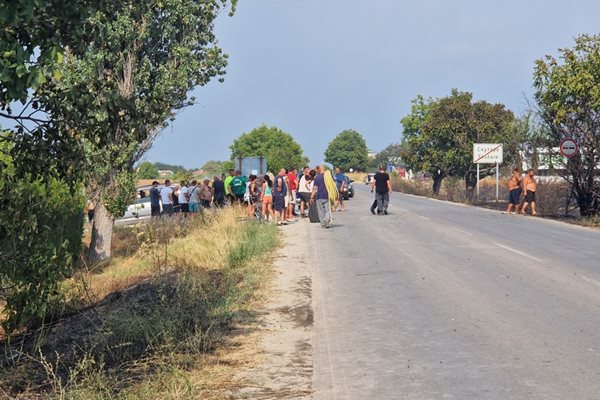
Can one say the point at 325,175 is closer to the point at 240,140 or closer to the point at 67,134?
the point at 67,134

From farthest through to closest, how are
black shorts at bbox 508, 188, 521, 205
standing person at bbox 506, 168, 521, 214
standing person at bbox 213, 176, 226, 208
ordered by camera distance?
black shorts at bbox 508, 188, 521, 205, standing person at bbox 506, 168, 521, 214, standing person at bbox 213, 176, 226, 208

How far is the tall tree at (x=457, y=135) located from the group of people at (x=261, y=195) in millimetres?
20012

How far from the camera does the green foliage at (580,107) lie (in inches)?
1000

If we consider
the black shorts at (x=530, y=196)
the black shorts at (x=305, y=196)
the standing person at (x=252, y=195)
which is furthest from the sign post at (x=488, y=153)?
the standing person at (x=252, y=195)

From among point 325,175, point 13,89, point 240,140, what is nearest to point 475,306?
point 13,89

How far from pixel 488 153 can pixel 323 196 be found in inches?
840

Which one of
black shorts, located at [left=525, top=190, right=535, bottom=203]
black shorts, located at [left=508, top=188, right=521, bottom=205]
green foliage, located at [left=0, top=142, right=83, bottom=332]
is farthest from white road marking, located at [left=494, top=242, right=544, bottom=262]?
black shorts, located at [left=508, top=188, right=521, bottom=205]

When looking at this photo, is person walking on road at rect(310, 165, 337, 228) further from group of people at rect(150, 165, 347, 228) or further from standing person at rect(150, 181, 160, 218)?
standing person at rect(150, 181, 160, 218)

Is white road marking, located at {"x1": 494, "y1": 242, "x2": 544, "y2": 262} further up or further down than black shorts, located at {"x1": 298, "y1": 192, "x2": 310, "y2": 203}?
further down

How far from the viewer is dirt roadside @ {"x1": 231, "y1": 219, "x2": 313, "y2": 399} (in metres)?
6.43

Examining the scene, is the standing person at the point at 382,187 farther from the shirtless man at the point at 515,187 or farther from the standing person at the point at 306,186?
the shirtless man at the point at 515,187

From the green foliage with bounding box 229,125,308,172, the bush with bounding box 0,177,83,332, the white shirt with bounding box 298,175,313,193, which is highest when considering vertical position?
the green foliage with bounding box 229,125,308,172

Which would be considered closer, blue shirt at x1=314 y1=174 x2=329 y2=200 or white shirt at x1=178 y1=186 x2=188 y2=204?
blue shirt at x1=314 y1=174 x2=329 y2=200

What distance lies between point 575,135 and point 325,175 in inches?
347
